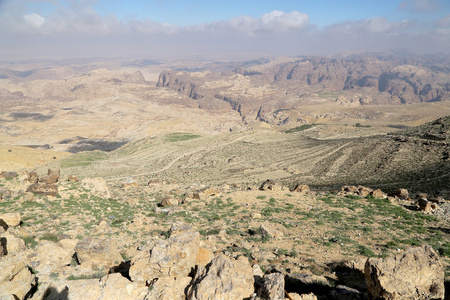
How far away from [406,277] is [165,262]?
307 inches

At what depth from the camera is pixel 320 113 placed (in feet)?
643

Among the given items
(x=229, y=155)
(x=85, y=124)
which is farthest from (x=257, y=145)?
(x=85, y=124)

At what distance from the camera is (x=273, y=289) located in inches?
312

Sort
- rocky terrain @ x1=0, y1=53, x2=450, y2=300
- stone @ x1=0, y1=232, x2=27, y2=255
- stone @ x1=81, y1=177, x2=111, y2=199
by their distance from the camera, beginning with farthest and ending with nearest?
1. stone @ x1=81, y1=177, x2=111, y2=199
2. stone @ x1=0, y1=232, x2=27, y2=255
3. rocky terrain @ x1=0, y1=53, x2=450, y2=300

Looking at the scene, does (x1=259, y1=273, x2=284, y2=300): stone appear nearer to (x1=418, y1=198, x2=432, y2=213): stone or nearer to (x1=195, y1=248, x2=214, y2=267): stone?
(x1=195, y1=248, x2=214, y2=267): stone

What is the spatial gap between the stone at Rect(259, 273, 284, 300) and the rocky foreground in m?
0.03

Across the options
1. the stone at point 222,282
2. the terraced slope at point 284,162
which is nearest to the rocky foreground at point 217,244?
the stone at point 222,282

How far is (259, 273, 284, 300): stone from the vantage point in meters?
7.81

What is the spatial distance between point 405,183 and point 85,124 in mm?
169683

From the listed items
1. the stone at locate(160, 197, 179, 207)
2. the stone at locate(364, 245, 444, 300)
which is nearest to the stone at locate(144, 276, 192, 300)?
the stone at locate(364, 245, 444, 300)

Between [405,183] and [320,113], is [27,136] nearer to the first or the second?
[405,183]

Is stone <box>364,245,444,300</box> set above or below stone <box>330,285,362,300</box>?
above

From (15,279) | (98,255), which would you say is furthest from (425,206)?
(15,279)

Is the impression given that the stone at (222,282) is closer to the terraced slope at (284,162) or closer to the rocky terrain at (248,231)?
the rocky terrain at (248,231)
